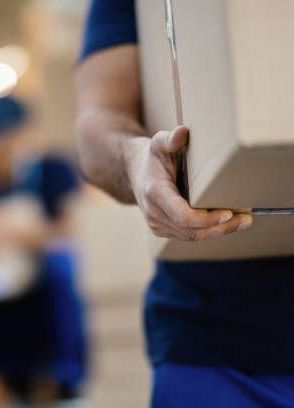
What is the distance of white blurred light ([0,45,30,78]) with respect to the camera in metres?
3.67

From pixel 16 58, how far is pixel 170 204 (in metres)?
3.33

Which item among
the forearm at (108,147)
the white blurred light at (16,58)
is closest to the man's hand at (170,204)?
the forearm at (108,147)

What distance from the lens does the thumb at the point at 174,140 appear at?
0.57m

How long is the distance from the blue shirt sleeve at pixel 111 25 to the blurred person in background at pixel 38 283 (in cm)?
146

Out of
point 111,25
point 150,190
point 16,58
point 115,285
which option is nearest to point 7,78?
point 16,58

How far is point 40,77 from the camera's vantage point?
12.8 feet

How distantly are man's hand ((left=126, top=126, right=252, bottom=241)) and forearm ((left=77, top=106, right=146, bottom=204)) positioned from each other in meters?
0.11

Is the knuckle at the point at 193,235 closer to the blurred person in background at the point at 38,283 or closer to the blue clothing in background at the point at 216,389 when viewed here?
the blue clothing in background at the point at 216,389

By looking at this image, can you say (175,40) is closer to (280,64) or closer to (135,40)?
(280,64)

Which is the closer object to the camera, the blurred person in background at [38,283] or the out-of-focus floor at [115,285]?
the out-of-focus floor at [115,285]

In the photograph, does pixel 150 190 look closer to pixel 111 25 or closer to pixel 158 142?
pixel 158 142

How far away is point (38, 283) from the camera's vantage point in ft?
7.75

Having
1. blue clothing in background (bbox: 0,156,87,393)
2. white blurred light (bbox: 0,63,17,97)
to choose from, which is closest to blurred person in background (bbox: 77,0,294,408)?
blue clothing in background (bbox: 0,156,87,393)

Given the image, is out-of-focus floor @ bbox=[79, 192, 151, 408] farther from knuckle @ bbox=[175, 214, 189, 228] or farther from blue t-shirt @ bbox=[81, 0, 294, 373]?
knuckle @ bbox=[175, 214, 189, 228]
